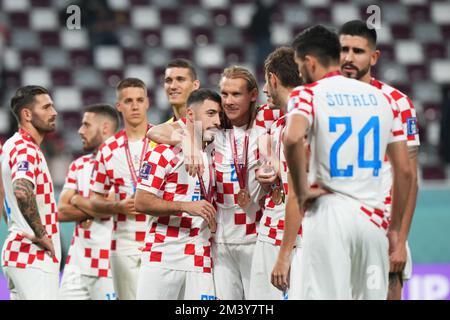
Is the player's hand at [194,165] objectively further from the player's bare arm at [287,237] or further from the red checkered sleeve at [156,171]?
the player's bare arm at [287,237]

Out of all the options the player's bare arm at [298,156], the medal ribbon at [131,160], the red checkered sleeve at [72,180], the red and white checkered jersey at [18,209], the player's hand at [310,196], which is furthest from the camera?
the red checkered sleeve at [72,180]

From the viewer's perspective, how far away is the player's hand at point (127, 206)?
589 cm

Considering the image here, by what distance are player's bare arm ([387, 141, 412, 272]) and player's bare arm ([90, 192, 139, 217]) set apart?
1.89 m

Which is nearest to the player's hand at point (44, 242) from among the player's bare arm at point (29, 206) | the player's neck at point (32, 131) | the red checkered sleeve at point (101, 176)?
the player's bare arm at point (29, 206)

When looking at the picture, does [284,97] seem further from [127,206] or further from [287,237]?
[127,206]

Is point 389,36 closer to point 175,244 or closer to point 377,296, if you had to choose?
point 175,244

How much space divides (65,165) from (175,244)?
3855mm

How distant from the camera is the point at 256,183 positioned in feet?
16.7

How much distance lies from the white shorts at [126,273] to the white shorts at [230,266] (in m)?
1.08

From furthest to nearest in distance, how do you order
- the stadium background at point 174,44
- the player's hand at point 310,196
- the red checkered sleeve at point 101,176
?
the stadium background at point 174,44, the red checkered sleeve at point 101,176, the player's hand at point 310,196

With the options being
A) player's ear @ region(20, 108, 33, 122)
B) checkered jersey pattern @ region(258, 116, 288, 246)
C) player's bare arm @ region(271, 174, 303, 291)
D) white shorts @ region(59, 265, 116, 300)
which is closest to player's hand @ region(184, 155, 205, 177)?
checkered jersey pattern @ region(258, 116, 288, 246)

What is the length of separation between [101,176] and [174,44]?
4.24 metres
